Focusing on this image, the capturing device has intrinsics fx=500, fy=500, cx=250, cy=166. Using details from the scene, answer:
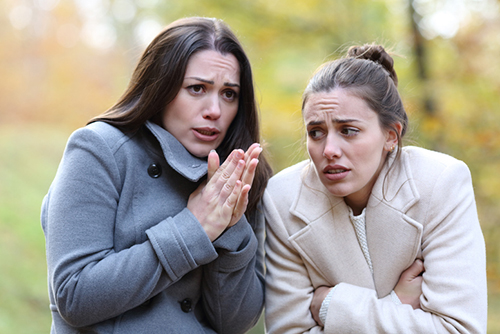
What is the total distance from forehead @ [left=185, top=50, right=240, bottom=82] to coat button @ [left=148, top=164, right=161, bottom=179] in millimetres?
448

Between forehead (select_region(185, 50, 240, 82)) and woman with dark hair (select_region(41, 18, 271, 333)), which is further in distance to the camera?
forehead (select_region(185, 50, 240, 82))

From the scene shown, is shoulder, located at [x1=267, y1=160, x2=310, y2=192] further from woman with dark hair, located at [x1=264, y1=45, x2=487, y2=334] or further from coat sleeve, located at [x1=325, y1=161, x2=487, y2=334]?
coat sleeve, located at [x1=325, y1=161, x2=487, y2=334]

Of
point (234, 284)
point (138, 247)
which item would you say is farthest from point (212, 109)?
point (234, 284)

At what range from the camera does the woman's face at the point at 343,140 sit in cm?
230

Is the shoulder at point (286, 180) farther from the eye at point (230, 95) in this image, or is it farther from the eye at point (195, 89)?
the eye at point (195, 89)

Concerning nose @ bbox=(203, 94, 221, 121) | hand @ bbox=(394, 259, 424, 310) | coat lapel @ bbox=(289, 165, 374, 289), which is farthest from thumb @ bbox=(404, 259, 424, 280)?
nose @ bbox=(203, 94, 221, 121)

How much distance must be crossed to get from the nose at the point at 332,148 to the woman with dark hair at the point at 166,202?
35cm

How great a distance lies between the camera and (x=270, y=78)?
7.28 m

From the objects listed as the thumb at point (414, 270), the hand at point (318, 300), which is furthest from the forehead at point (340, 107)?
the hand at point (318, 300)

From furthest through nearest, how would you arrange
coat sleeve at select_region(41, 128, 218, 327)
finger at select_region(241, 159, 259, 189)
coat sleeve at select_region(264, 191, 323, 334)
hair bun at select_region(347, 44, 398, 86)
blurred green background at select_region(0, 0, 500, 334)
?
blurred green background at select_region(0, 0, 500, 334) < hair bun at select_region(347, 44, 398, 86) < coat sleeve at select_region(264, 191, 323, 334) < finger at select_region(241, 159, 259, 189) < coat sleeve at select_region(41, 128, 218, 327)

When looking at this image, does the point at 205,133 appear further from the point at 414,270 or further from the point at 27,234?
the point at 27,234

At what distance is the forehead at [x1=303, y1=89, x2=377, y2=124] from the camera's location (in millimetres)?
2303

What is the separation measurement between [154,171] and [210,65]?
0.56m

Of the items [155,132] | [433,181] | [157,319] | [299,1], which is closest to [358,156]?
[433,181]
